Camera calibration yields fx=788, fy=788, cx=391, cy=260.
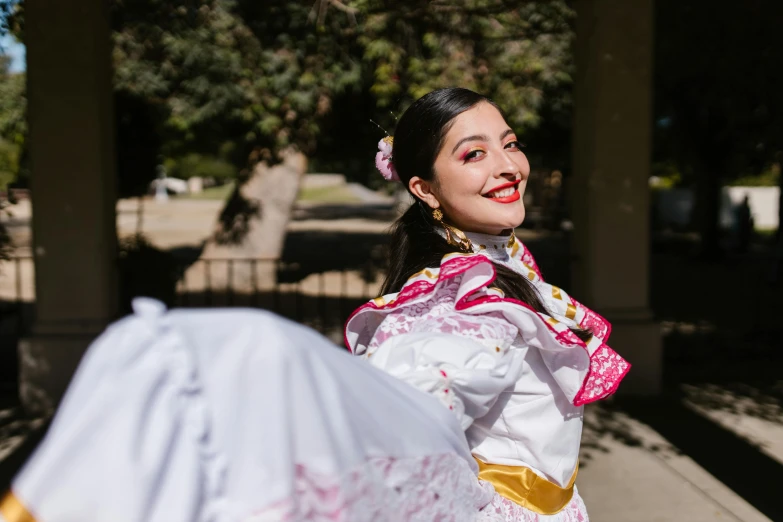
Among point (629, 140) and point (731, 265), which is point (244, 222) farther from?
point (731, 265)

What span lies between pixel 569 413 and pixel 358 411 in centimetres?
69

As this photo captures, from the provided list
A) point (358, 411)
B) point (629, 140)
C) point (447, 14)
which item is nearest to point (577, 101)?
point (629, 140)

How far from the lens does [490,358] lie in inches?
51.8

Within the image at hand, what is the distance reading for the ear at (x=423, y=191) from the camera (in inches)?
67.8

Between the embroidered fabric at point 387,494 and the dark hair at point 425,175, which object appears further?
the dark hair at point 425,175

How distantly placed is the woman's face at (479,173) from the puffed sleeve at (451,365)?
0.37 meters

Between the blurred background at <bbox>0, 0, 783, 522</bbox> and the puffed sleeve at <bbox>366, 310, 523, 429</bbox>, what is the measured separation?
111cm

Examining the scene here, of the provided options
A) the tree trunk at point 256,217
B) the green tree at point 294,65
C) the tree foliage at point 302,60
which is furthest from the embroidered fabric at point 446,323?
the tree trunk at point 256,217

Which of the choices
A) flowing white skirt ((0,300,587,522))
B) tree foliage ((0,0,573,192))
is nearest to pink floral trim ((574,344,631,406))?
flowing white skirt ((0,300,587,522))

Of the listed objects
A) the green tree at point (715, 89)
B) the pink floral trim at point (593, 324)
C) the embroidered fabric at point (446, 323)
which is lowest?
the pink floral trim at point (593, 324)

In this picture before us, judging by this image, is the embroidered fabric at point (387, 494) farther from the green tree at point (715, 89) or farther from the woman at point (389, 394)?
the green tree at point (715, 89)

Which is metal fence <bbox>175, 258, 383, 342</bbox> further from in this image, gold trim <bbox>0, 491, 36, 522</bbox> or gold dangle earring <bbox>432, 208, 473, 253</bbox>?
gold trim <bbox>0, 491, 36, 522</bbox>

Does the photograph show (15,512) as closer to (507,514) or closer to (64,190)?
(507,514)

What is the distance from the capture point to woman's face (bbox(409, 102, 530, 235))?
5.37ft
